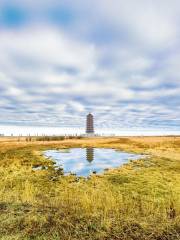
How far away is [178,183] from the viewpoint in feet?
63.3

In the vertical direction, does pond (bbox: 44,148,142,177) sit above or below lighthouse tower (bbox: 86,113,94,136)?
below

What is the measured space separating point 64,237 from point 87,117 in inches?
5575

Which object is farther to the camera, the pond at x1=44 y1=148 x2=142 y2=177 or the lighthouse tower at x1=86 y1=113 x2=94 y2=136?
the lighthouse tower at x1=86 y1=113 x2=94 y2=136

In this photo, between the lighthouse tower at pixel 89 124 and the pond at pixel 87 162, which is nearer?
the pond at pixel 87 162

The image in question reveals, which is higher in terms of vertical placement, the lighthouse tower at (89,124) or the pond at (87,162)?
the lighthouse tower at (89,124)

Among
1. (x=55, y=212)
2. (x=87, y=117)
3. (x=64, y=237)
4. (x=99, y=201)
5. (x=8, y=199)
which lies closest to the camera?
(x=64, y=237)

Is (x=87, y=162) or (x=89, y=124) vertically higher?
(x=89, y=124)

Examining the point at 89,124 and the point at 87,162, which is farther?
the point at 89,124

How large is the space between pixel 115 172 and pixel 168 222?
15.7 meters

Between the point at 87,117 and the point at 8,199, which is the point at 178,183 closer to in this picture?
the point at 8,199

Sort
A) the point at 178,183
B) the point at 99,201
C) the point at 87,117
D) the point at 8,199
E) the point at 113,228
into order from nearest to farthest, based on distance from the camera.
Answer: the point at 113,228 → the point at 99,201 → the point at 8,199 → the point at 178,183 → the point at 87,117

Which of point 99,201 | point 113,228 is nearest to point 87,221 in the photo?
point 113,228

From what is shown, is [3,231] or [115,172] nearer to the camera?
[3,231]

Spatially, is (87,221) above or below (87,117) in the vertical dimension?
below
